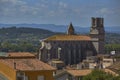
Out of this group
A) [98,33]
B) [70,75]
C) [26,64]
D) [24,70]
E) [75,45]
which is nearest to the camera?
[24,70]

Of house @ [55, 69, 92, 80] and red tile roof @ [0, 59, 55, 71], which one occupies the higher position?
red tile roof @ [0, 59, 55, 71]

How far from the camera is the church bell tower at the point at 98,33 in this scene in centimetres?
10744

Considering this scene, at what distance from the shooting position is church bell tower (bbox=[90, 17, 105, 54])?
10744 centimetres

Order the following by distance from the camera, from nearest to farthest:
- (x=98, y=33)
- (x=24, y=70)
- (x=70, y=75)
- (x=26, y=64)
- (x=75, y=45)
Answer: (x=24, y=70), (x=26, y=64), (x=70, y=75), (x=75, y=45), (x=98, y=33)

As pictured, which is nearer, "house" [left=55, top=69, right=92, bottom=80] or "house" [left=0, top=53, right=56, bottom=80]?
"house" [left=0, top=53, right=56, bottom=80]

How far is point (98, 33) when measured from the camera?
351ft

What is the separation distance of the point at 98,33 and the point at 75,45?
5.40m

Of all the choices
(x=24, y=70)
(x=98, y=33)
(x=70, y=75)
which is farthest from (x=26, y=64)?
(x=98, y=33)

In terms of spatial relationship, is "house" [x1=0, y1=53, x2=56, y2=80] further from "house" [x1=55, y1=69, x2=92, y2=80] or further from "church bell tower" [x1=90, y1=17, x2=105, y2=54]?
"church bell tower" [x1=90, y1=17, x2=105, y2=54]

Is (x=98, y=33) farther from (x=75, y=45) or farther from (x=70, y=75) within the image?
(x=70, y=75)

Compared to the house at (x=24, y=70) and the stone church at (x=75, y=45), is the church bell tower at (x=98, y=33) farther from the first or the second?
the house at (x=24, y=70)

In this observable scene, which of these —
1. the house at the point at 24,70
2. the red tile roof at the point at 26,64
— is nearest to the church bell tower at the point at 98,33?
the red tile roof at the point at 26,64

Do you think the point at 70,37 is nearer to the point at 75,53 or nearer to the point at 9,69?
the point at 75,53

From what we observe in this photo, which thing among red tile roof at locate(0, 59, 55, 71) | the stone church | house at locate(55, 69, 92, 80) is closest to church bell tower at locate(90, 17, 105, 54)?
the stone church
